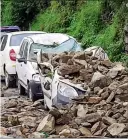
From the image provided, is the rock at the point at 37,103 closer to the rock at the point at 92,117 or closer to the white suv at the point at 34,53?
the white suv at the point at 34,53

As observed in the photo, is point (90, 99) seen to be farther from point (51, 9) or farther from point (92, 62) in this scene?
point (51, 9)

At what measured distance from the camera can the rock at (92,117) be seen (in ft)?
26.6

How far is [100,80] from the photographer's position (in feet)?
30.5

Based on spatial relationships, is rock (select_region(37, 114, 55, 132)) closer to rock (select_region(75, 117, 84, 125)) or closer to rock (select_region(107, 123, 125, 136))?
rock (select_region(75, 117, 84, 125))

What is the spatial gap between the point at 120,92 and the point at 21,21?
2729 centimetres

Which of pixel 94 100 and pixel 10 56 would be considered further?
pixel 10 56

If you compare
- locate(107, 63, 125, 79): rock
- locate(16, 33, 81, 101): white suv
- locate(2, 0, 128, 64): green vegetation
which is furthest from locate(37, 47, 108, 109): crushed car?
locate(2, 0, 128, 64): green vegetation

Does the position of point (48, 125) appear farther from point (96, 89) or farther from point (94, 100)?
point (96, 89)

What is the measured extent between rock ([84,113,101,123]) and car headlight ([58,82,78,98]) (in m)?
1.01

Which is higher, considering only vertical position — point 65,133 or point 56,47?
point 56,47

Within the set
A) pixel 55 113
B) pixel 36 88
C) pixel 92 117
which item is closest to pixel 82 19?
pixel 36 88

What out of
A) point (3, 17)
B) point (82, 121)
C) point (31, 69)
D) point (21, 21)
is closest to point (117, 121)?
point (82, 121)

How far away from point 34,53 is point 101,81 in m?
3.83

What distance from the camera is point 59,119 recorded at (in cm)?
831
